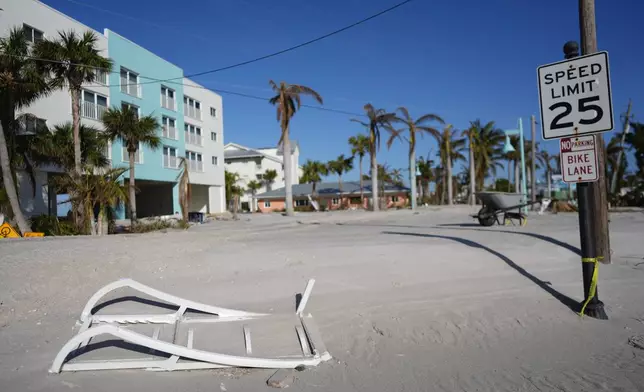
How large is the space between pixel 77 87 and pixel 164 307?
55.2 feet

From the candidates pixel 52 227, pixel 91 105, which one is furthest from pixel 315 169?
pixel 52 227

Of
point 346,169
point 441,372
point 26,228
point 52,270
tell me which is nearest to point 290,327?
point 441,372

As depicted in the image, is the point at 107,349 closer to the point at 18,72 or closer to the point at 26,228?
the point at 26,228

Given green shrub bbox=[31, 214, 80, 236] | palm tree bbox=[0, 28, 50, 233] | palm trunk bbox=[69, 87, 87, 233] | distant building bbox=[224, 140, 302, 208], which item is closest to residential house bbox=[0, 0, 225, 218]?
green shrub bbox=[31, 214, 80, 236]

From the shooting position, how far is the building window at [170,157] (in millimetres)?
35656

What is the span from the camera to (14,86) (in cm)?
1822

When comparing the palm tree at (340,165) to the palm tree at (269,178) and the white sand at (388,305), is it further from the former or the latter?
the white sand at (388,305)

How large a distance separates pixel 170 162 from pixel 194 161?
14.9 feet

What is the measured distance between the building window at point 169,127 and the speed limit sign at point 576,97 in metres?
33.5

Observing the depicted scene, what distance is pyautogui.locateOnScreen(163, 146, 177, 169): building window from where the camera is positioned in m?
35.7

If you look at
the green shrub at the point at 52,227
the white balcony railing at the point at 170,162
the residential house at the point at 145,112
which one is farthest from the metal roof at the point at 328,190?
the green shrub at the point at 52,227

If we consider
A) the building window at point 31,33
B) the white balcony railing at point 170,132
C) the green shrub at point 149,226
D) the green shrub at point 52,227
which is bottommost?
the green shrub at point 149,226

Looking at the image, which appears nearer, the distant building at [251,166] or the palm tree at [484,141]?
the palm tree at [484,141]

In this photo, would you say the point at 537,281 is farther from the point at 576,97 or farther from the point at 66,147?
the point at 66,147
